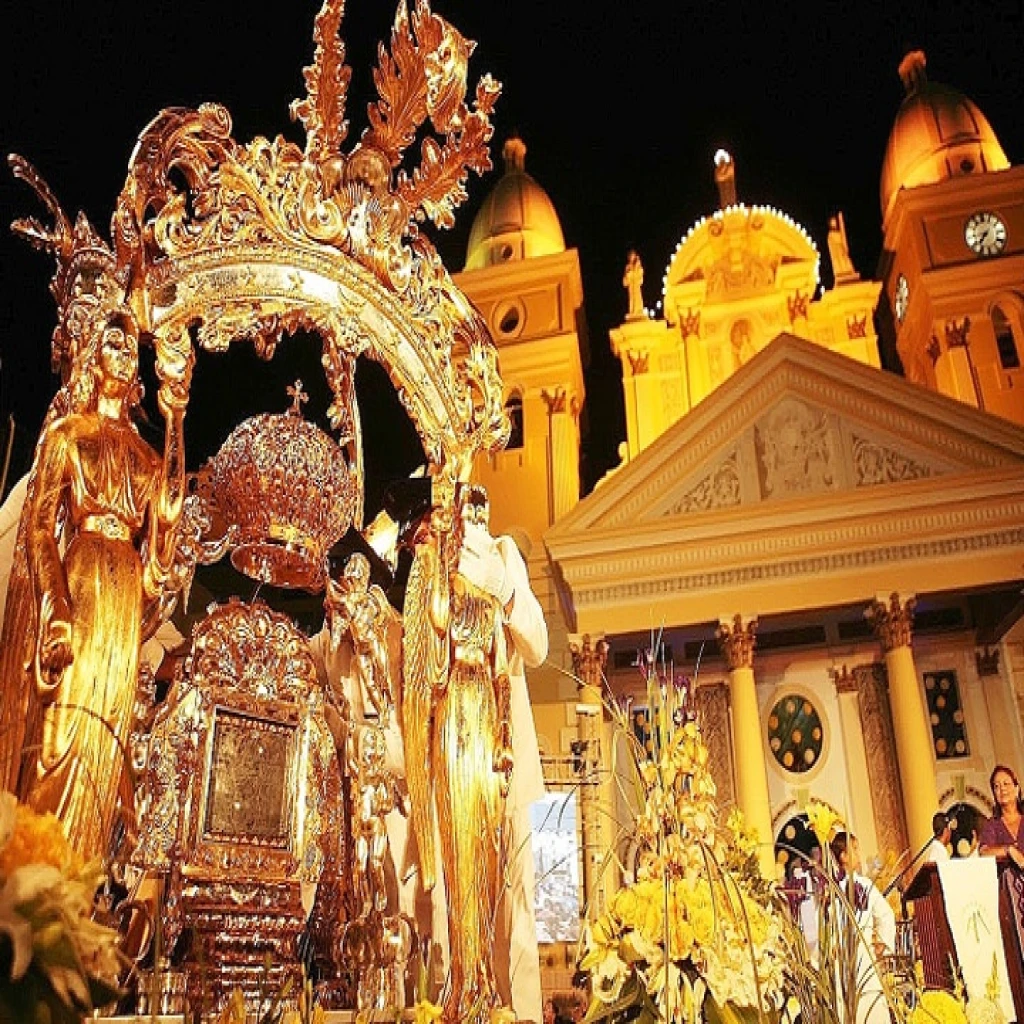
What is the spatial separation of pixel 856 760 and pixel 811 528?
4071 mm

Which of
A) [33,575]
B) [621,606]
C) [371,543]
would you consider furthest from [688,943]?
[621,606]

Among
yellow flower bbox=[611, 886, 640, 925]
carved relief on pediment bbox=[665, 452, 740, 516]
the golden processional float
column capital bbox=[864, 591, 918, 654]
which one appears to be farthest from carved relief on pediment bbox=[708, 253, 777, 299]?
yellow flower bbox=[611, 886, 640, 925]

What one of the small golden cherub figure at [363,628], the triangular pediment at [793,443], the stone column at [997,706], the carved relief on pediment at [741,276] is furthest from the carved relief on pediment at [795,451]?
the small golden cherub figure at [363,628]

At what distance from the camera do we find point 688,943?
5.44ft

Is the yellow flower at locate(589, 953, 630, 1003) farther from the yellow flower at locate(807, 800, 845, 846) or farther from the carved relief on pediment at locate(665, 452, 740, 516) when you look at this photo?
the carved relief on pediment at locate(665, 452, 740, 516)

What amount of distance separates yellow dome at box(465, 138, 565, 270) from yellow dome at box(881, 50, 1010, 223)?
7.70m

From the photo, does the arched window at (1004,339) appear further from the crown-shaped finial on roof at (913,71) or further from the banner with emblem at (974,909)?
the banner with emblem at (974,909)

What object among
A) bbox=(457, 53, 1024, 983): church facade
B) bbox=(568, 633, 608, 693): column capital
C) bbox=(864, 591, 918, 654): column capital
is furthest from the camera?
bbox=(568, 633, 608, 693): column capital

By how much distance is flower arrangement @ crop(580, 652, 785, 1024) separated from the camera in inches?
65.2

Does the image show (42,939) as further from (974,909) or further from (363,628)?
(974,909)

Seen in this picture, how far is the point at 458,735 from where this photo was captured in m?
4.35

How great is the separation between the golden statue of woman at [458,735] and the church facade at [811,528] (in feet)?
26.1

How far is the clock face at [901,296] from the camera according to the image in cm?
2180

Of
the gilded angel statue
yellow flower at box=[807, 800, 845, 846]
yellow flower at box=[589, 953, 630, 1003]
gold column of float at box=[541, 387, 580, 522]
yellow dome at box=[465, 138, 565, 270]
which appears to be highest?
yellow dome at box=[465, 138, 565, 270]
